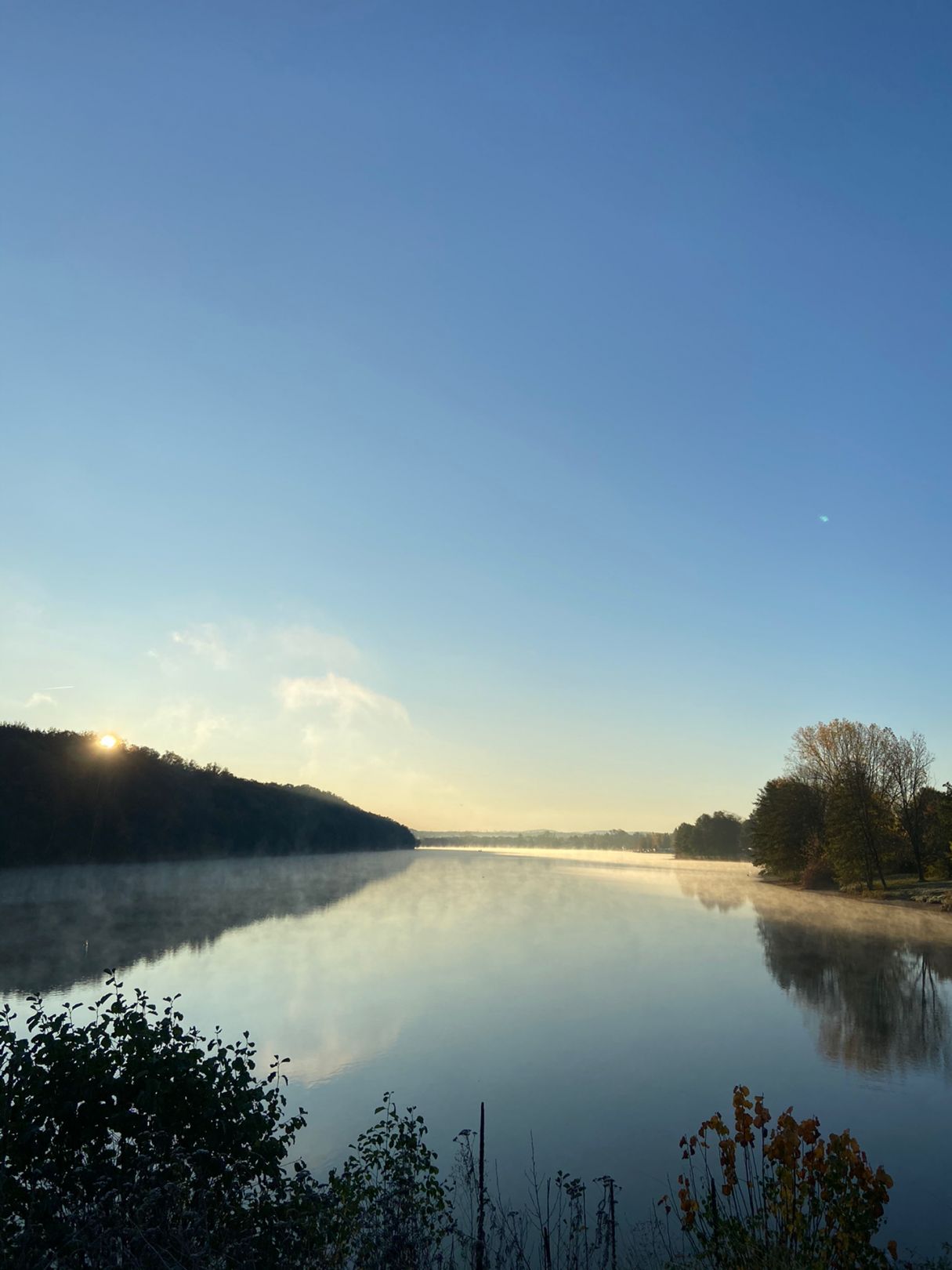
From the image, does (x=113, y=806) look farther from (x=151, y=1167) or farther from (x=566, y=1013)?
(x=151, y=1167)

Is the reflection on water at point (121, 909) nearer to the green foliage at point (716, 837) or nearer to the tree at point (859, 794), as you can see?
the tree at point (859, 794)

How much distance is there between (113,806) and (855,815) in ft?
230

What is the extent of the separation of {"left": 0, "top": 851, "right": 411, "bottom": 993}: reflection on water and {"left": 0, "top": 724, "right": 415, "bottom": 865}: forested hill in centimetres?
267

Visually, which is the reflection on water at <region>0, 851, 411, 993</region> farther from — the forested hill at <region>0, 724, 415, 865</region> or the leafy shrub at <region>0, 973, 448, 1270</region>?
the leafy shrub at <region>0, 973, 448, 1270</region>

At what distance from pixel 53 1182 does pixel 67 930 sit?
30.6 m

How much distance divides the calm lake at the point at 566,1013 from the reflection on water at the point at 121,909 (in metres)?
0.28

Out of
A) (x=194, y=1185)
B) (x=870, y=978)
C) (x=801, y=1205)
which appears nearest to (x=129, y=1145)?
(x=194, y=1185)

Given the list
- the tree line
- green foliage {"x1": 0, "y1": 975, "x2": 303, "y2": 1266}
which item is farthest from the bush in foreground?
the tree line

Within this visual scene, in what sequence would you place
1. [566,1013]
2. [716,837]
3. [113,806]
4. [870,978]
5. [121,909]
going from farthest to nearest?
[716,837]
[113,806]
[121,909]
[870,978]
[566,1013]

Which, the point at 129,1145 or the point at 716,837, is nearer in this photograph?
the point at 129,1145

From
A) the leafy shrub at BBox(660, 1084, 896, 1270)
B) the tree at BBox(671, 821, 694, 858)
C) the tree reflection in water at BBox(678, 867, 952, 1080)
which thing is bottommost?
the tree at BBox(671, 821, 694, 858)

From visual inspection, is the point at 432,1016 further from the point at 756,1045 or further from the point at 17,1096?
the point at 17,1096

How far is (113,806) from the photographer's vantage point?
80250 millimetres

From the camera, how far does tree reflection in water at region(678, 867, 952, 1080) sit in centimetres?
1678
